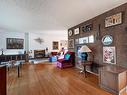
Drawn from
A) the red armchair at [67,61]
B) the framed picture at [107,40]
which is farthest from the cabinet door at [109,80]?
the red armchair at [67,61]

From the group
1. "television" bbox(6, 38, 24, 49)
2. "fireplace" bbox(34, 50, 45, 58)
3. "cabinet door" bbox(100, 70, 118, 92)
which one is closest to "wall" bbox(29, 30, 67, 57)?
"fireplace" bbox(34, 50, 45, 58)

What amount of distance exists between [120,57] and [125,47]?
383 mm

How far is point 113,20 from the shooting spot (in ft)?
11.9

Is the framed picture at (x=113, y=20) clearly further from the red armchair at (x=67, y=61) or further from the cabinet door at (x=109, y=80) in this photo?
the red armchair at (x=67, y=61)

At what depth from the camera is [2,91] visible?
2.08 metres

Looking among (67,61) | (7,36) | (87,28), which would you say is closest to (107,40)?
(87,28)

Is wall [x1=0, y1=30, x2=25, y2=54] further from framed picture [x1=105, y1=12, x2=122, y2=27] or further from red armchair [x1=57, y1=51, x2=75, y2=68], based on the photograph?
framed picture [x1=105, y1=12, x2=122, y2=27]

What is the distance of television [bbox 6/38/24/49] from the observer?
8.36 m

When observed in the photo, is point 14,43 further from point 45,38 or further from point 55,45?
point 55,45

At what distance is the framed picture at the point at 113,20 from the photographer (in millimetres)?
3391

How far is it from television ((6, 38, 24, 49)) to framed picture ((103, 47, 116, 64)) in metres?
7.29

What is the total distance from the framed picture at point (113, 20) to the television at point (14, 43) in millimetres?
7391

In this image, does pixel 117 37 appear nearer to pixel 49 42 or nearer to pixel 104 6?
pixel 104 6

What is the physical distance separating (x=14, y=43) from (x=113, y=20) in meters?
7.78
